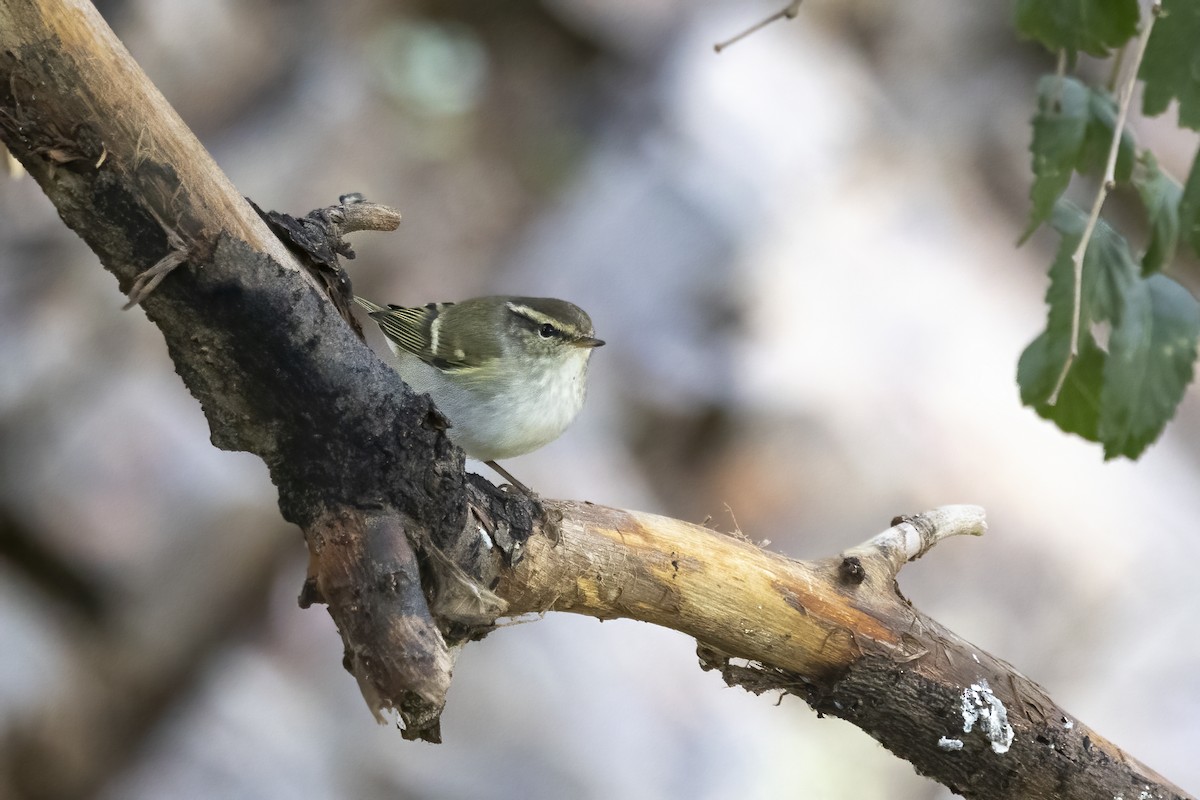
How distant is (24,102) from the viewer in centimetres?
102

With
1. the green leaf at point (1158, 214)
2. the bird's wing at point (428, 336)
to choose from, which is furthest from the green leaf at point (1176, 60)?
the bird's wing at point (428, 336)

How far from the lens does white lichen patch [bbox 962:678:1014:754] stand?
1.63m

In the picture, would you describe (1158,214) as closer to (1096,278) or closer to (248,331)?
(1096,278)

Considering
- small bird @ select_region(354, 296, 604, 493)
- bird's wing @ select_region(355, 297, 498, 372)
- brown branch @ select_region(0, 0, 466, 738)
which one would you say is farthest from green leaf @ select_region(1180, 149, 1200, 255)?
bird's wing @ select_region(355, 297, 498, 372)

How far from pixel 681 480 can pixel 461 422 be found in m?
1.37

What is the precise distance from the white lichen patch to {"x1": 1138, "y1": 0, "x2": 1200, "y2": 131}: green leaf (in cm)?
93

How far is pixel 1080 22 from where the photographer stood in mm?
1359

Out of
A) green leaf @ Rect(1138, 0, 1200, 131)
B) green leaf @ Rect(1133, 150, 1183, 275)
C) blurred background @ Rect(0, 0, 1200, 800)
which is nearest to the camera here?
green leaf @ Rect(1138, 0, 1200, 131)

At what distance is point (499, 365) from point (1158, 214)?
4.19ft

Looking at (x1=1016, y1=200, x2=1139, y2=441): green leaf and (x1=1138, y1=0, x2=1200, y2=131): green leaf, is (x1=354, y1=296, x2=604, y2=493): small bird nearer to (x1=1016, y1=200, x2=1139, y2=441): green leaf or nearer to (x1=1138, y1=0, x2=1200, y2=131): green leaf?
(x1=1016, y1=200, x2=1139, y2=441): green leaf

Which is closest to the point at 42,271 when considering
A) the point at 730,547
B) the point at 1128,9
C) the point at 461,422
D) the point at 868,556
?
the point at 461,422

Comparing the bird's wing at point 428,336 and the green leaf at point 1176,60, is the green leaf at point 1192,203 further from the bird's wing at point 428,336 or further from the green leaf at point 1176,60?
the bird's wing at point 428,336

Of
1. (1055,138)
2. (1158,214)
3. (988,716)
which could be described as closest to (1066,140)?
(1055,138)

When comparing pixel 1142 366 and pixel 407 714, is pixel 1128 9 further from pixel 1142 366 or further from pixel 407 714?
pixel 407 714
